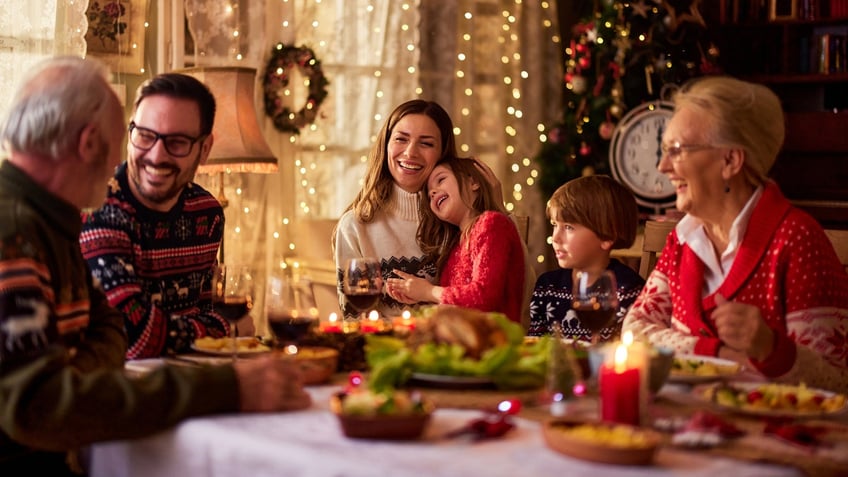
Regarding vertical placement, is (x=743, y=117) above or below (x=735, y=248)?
above

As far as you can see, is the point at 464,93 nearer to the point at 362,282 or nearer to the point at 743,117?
the point at 743,117

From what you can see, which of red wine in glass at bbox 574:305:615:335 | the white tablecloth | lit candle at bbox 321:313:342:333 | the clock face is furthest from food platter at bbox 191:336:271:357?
the clock face

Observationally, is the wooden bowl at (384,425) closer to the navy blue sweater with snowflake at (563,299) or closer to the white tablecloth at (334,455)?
the white tablecloth at (334,455)

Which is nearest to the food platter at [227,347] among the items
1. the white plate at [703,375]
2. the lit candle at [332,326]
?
the lit candle at [332,326]

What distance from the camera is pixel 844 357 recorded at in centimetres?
220

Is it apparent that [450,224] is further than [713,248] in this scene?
Yes

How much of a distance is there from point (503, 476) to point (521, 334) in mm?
618

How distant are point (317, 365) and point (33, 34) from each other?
2.71 meters

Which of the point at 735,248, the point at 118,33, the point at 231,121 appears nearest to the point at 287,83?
the point at 118,33

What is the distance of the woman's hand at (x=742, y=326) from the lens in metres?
1.90

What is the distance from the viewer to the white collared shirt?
7.66ft

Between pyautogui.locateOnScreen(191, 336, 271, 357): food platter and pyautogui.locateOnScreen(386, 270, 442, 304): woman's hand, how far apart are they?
0.79 m

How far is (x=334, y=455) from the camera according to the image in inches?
55.4

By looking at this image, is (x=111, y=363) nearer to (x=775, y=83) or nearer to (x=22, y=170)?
(x=22, y=170)
